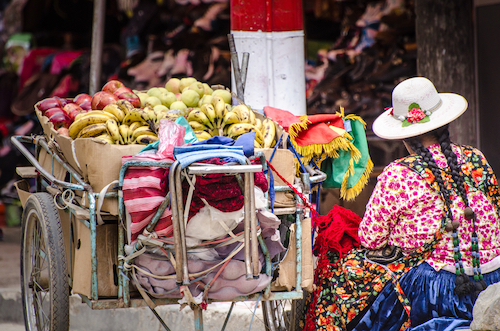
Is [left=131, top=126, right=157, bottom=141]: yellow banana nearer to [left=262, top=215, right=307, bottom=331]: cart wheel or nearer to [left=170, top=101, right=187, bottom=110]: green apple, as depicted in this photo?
[left=170, top=101, right=187, bottom=110]: green apple

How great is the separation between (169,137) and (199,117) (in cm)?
57

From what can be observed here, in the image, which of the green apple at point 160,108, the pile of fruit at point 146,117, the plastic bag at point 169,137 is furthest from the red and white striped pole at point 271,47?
the plastic bag at point 169,137

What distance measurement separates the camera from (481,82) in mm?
4906

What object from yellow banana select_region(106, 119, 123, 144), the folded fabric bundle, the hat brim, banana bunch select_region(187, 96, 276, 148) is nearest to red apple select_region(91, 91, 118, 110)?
yellow banana select_region(106, 119, 123, 144)

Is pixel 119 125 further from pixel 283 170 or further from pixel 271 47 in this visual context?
pixel 271 47

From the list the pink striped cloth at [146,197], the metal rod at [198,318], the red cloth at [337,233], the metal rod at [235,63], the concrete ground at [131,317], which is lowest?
the concrete ground at [131,317]

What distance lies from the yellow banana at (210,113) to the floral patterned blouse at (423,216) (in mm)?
907

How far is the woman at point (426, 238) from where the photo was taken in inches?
106

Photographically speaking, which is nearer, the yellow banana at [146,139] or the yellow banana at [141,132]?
the yellow banana at [146,139]

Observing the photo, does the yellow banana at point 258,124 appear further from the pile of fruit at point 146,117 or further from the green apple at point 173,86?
the green apple at point 173,86

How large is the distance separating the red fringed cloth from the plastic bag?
0.96 meters

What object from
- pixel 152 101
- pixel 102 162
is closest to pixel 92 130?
pixel 102 162

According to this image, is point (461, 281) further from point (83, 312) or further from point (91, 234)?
point (83, 312)

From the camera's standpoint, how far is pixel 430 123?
2826mm
